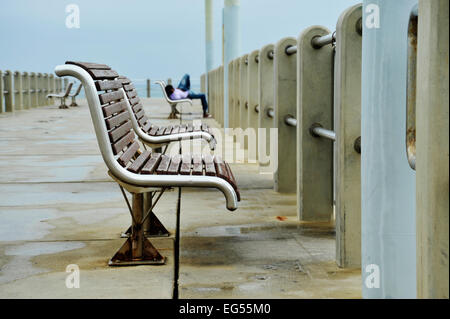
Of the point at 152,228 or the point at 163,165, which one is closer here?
the point at 163,165

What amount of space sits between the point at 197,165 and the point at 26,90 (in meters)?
22.8

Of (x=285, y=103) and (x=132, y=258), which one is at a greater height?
(x=285, y=103)

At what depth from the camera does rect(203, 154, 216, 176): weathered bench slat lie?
3.37 meters

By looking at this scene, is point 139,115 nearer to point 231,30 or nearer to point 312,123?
point 312,123

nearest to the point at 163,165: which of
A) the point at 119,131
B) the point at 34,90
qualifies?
the point at 119,131

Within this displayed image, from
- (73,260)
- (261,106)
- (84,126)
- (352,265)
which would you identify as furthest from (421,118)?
(84,126)

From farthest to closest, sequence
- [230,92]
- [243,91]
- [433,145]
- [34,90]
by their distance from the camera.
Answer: [34,90]
[230,92]
[243,91]
[433,145]

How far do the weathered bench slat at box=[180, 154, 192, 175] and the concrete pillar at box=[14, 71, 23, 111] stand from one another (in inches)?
818

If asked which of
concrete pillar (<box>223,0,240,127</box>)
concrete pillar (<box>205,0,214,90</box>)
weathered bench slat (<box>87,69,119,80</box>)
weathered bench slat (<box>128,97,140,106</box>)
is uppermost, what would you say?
concrete pillar (<box>205,0,214,90</box>)

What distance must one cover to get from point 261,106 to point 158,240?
9.65 feet

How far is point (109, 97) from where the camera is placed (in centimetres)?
363

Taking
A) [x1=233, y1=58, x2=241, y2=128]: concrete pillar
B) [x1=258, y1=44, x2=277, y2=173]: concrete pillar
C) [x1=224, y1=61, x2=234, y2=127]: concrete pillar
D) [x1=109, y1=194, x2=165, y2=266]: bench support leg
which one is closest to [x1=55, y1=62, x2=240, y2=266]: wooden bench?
[x1=109, y1=194, x2=165, y2=266]: bench support leg

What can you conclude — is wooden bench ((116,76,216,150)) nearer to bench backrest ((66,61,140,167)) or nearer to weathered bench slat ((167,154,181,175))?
bench backrest ((66,61,140,167))

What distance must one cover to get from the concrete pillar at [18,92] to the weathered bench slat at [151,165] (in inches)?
815
